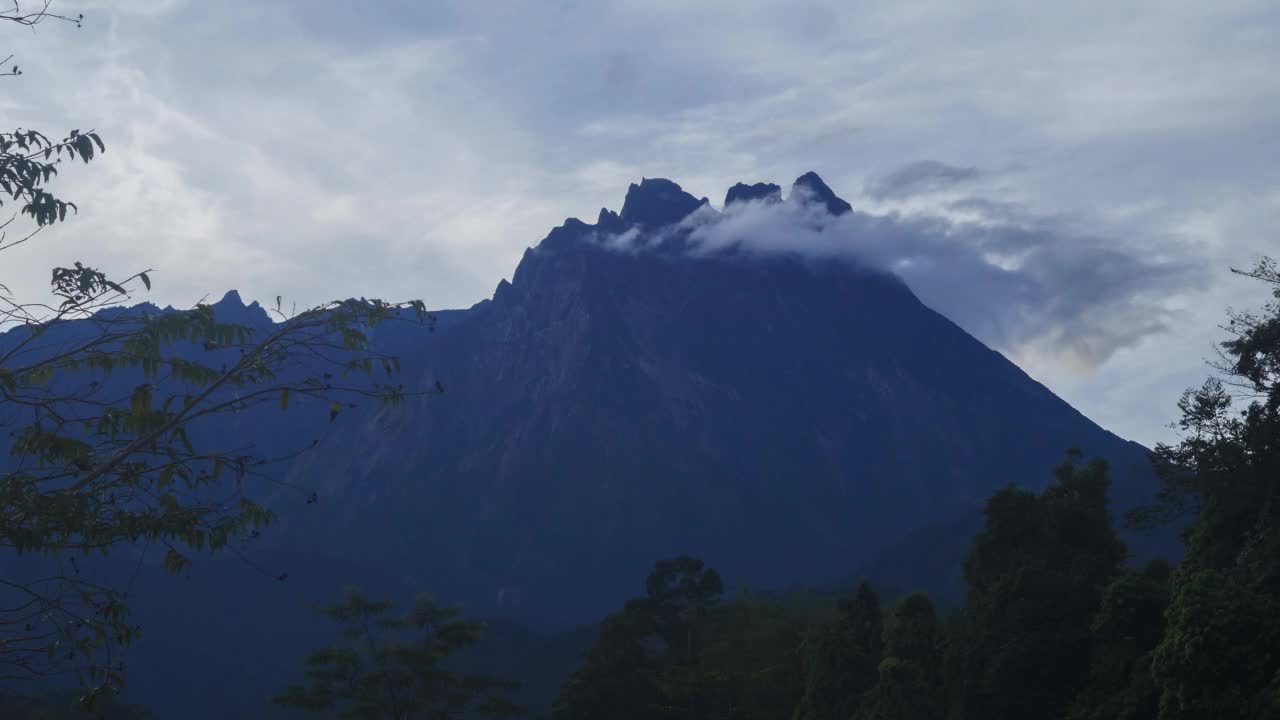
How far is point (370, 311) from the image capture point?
32.5 ft

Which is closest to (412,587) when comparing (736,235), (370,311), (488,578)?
(488,578)

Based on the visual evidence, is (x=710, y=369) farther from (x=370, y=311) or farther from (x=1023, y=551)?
(x=370, y=311)

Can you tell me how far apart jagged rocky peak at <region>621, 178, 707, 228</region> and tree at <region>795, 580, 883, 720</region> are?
143m

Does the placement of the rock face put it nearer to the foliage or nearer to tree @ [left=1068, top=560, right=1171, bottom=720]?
the foliage

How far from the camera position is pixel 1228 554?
2122cm

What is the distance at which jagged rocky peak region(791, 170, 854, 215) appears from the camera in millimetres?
188625

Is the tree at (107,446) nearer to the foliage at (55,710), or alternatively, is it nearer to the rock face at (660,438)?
the foliage at (55,710)

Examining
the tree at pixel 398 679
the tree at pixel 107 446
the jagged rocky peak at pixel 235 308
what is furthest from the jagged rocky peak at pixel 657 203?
the tree at pixel 107 446

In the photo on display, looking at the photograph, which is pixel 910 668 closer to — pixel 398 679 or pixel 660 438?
pixel 398 679

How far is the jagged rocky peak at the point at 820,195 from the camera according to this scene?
189m

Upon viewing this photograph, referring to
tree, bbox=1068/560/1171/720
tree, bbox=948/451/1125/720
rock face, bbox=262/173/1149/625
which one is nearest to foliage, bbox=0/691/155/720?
A: tree, bbox=948/451/1125/720

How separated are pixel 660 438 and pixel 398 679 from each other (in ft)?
367

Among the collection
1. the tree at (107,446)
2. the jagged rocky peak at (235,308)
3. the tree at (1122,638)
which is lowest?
the tree at (1122,638)

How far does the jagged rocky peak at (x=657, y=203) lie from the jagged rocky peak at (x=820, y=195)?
18.0m
